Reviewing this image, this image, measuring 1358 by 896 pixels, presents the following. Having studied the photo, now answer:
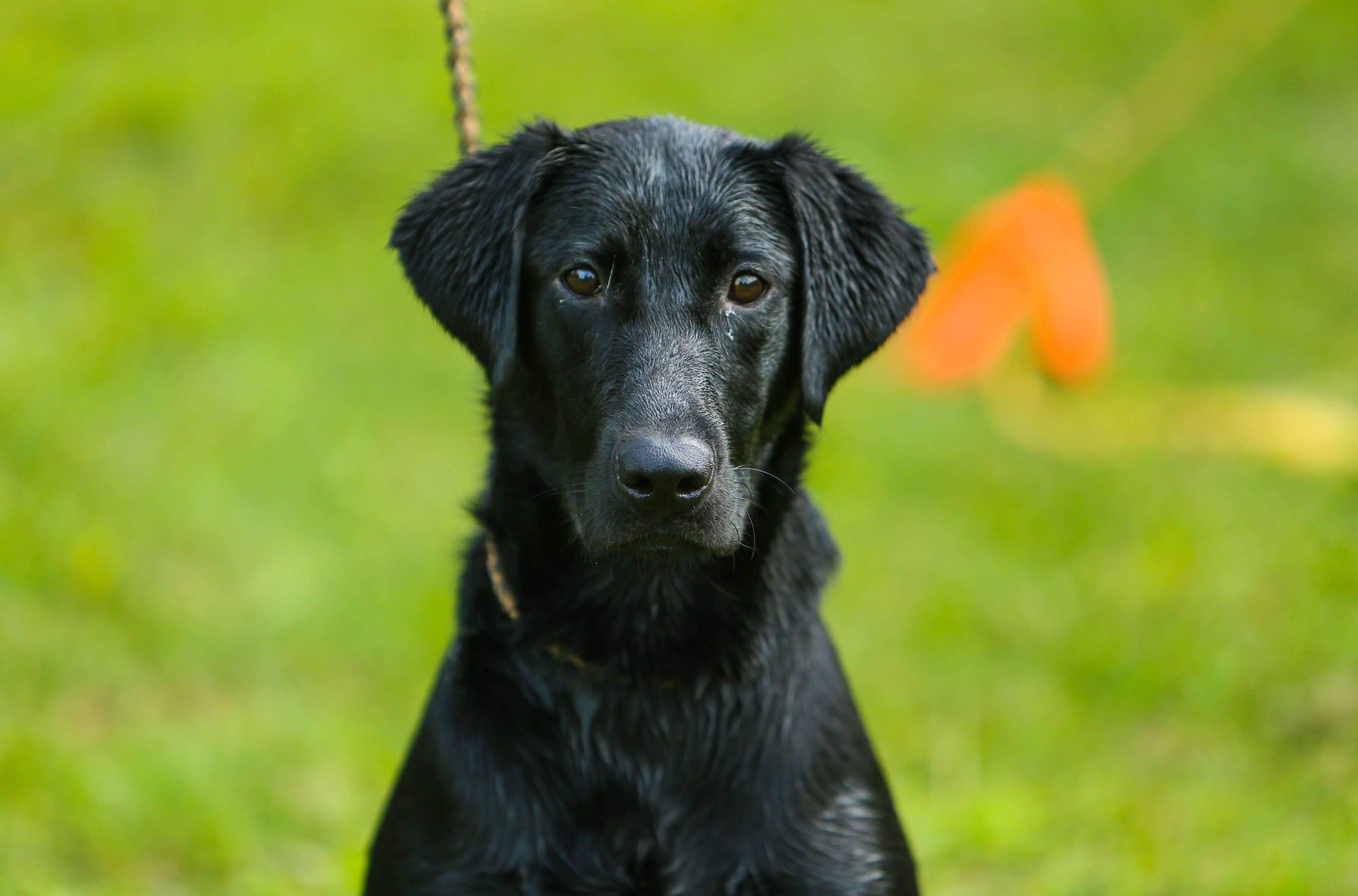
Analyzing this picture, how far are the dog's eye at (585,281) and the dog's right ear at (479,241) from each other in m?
0.13

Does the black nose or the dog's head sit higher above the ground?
the dog's head

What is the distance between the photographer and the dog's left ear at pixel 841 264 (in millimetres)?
3195

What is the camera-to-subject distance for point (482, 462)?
7.51m

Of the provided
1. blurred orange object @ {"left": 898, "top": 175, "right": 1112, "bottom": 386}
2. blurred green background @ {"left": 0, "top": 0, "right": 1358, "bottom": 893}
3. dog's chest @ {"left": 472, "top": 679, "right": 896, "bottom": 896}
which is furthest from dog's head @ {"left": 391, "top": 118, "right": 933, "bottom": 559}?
blurred orange object @ {"left": 898, "top": 175, "right": 1112, "bottom": 386}

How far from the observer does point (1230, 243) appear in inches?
389

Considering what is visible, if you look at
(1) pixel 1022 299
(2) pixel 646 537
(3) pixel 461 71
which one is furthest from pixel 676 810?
(1) pixel 1022 299

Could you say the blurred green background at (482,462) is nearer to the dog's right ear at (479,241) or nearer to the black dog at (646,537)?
the black dog at (646,537)

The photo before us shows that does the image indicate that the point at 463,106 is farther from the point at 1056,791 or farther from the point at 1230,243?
the point at 1230,243

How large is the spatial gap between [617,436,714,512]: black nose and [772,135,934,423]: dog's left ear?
1.35ft

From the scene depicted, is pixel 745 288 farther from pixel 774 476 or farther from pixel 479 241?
pixel 479 241

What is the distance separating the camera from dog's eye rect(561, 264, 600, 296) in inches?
122

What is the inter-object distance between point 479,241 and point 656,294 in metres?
0.43

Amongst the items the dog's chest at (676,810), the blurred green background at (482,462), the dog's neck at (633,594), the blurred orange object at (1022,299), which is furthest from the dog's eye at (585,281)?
the blurred orange object at (1022,299)

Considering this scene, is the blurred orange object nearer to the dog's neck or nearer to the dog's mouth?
the dog's neck
